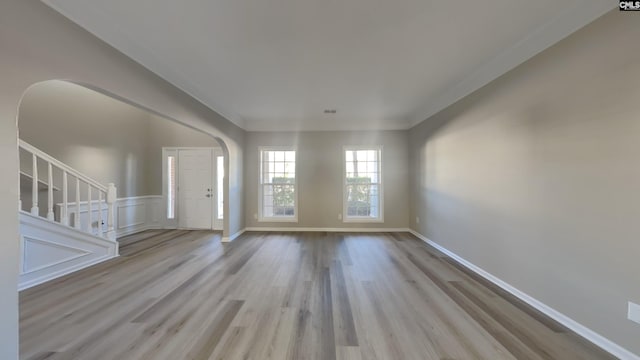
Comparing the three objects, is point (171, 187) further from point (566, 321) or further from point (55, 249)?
point (566, 321)

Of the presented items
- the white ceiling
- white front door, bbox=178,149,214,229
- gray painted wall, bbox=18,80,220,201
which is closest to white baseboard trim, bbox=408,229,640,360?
the white ceiling

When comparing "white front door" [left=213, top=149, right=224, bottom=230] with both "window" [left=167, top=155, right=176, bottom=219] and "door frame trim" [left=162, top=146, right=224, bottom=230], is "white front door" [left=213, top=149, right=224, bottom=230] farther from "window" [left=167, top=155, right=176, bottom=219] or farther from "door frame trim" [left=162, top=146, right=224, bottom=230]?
"window" [left=167, top=155, right=176, bottom=219]

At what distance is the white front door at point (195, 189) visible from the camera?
6.35 meters

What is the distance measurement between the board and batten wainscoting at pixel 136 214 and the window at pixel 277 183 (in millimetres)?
2687

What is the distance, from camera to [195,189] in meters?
6.40

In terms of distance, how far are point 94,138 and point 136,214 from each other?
188 centimetres

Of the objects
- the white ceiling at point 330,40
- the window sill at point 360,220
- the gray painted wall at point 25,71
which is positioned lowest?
the window sill at point 360,220

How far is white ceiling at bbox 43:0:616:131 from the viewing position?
79.2 inches

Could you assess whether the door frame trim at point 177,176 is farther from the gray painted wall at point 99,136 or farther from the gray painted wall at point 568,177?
the gray painted wall at point 568,177

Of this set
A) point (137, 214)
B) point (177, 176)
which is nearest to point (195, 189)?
point (177, 176)

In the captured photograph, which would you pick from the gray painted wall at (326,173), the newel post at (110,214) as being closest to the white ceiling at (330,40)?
the gray painted wall at (326,173)

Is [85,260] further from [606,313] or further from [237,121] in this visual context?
[606,313]

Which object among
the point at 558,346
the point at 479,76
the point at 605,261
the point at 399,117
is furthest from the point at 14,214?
the point at 399,117

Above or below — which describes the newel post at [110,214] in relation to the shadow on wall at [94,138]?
below
